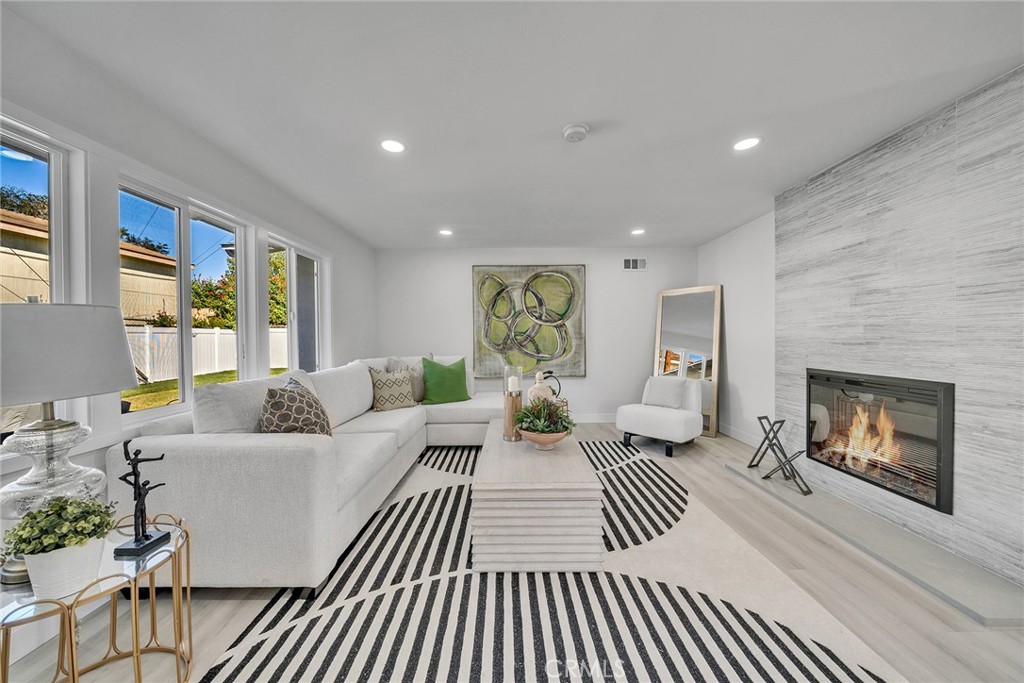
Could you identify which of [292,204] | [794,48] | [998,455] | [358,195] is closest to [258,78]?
[358,195]

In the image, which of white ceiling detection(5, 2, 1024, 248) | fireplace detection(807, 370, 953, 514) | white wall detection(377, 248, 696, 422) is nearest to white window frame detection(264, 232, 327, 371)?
white ceiling detection(5, 2, 1024, 248)

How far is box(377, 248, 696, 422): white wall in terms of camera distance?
16.8ft

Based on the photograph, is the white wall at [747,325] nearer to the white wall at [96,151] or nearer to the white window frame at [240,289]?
the white wall at [96,151]

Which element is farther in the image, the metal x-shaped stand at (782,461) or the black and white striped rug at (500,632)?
the metal x-shaped stand at (782,461)

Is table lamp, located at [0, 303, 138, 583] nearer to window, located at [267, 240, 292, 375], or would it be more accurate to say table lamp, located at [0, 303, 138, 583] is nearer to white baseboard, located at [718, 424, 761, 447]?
window, located at [267, 240, 292, 375]

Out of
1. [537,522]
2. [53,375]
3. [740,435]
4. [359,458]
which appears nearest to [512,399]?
[537,522]

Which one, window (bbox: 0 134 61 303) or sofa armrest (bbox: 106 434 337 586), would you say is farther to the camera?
sofa armrest (bbox: 106 434 337 586)

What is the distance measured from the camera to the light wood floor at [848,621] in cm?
134

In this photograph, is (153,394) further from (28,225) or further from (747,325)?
(747,325)

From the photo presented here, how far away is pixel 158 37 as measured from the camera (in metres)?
1.50

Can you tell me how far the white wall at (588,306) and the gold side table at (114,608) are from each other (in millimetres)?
3796

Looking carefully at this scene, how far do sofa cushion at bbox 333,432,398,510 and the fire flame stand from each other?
10.4ft

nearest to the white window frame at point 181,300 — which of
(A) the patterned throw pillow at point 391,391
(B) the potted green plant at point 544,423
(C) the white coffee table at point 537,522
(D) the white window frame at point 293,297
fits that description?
(D) the white window frame at point 293,297

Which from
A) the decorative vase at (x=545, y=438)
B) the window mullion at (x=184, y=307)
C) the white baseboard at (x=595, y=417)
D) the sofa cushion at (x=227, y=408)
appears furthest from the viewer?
the white baseboard at (x=595, y=417)
